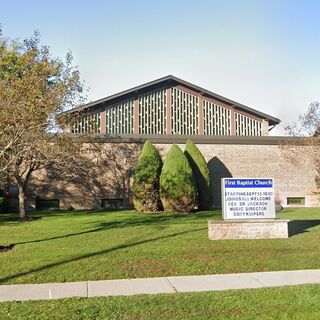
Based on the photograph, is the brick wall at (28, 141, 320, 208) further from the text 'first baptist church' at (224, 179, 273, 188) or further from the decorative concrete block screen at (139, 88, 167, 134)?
the text 'first baptist church' at (224, 179, 273, 188)

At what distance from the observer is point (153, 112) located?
3591 cm

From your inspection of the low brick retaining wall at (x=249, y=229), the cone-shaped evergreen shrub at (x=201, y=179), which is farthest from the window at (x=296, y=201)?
the low brick retaining wall at (x=249, y=229)

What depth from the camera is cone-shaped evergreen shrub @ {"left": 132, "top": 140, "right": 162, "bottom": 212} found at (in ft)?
73.3

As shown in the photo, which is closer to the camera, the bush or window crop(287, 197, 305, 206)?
the bush

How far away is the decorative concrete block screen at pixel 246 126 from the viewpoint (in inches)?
1491

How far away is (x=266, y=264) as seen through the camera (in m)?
9.29

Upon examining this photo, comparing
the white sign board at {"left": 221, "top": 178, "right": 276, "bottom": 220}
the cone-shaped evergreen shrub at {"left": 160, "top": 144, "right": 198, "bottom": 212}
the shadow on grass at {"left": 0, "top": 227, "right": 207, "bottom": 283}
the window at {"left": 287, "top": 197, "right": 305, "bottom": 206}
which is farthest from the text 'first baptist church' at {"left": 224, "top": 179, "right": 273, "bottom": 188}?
the window at {"left": 287, "top": 197, "right": 305, "bottom": 206}

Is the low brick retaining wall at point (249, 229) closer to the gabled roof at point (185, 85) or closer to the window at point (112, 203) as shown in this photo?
the window at point (112, 203)

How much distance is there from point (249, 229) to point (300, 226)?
366 centimetres

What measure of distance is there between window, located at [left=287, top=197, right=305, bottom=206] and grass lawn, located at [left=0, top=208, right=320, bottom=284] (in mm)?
12197

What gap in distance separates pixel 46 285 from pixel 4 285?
744 millimetres

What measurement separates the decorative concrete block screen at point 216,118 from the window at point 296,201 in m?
11.3

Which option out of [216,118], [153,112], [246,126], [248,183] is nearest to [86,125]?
[248,183]

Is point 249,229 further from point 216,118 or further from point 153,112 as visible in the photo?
point 216,118
